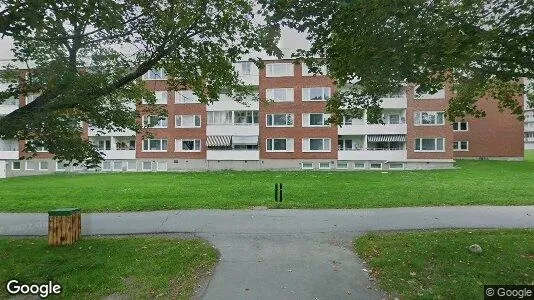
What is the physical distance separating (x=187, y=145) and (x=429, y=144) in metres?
26.0

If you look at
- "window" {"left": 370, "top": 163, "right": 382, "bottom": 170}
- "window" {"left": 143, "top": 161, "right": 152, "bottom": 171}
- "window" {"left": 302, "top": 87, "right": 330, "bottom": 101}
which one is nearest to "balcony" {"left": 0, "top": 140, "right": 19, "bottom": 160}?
"window" {"left": 143, "top": 161, "right": 152, "bottom": 171}

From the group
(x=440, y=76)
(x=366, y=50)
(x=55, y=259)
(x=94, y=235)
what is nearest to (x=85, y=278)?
(x=55, y=259)

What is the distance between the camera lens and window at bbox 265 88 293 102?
35.9 meters

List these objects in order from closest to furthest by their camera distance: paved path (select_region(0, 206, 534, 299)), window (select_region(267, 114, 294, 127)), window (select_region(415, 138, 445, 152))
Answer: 1. paved path (select_region(0, 206, 534, 299))
2. window (select_region(415, 138, 445, 152))
3. window (select_region(267, 114, 294, 127))

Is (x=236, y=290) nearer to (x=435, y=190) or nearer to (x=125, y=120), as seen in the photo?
(x=125, y=120)

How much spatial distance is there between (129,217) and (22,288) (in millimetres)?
5535

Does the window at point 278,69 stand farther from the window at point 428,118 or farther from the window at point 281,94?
the window at point 428,118

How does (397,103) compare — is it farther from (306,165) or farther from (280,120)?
(280,120)

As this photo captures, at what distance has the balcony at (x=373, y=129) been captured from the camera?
3416cm

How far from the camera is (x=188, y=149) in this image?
125 feet

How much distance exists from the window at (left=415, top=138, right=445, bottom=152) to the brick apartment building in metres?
0.09

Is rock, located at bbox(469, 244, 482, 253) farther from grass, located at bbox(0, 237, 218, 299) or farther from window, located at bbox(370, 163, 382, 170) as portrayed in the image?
window, located at bbox(370, 163, 382, 170)

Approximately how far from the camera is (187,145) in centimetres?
3816

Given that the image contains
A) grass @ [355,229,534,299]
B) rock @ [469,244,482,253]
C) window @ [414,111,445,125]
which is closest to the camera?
grass @ [355,229,534,299]
